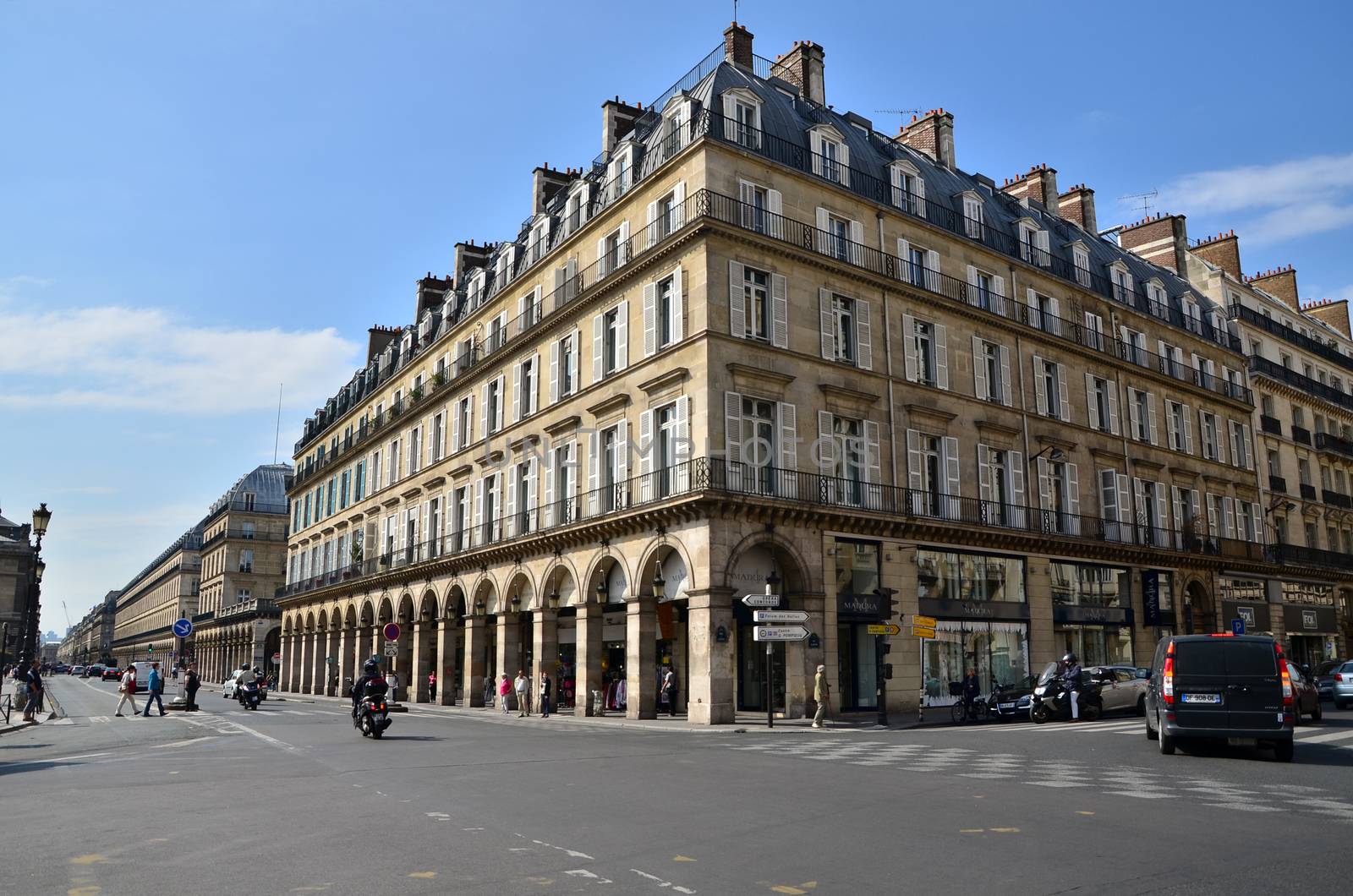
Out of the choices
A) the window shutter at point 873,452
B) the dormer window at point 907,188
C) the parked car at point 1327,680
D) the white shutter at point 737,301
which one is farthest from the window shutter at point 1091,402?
the white shutter at point 737,301

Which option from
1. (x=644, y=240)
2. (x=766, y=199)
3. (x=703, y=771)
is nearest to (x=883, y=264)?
(x=766, y=199)

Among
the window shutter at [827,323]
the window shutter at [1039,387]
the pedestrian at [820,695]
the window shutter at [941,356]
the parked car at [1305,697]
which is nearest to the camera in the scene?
the parked car at [1305,697]

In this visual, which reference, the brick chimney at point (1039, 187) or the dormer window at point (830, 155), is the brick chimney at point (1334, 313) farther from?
the dormer window at point (830, 155)

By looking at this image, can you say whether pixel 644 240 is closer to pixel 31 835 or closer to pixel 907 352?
pixel 907 352

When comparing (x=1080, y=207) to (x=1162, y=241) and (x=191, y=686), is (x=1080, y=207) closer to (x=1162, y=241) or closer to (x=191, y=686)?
(x=1162, y=241)

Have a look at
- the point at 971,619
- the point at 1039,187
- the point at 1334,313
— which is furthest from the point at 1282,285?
the point at 971,619

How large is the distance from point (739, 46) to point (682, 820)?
1096 inches

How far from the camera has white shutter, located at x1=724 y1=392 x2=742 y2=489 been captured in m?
25.8

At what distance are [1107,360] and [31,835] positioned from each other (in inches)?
1466

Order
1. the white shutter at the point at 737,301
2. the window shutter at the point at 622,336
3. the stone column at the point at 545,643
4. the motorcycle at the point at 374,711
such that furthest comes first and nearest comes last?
the stone column at the point at 545,643
the window shutter at the point at 622,336
the white shutter at the point at 737,301
the motorcycle at the point at 374,711

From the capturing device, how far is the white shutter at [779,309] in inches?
1090

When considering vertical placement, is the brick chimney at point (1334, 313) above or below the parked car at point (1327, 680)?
above

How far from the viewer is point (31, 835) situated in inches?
342

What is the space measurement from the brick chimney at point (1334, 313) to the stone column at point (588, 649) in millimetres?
50554
